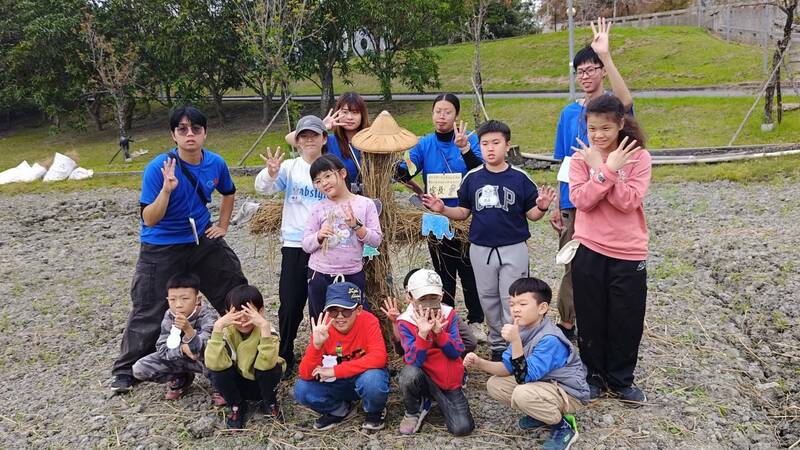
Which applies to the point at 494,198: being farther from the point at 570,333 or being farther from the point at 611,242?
the point at 570,333

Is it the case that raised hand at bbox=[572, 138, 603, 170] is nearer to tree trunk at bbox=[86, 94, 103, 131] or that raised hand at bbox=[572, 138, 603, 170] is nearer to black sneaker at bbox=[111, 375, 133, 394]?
black sneaker at bbox=[111, 375, 133, 394]

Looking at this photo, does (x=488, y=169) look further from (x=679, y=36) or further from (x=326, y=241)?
(x=679, y=36)

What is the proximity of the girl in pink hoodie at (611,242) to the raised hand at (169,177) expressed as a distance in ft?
8.34

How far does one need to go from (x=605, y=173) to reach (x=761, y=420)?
198 cm

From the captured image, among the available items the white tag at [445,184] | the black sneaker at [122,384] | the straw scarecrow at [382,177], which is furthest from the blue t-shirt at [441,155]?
the black sneaker at [122,384]

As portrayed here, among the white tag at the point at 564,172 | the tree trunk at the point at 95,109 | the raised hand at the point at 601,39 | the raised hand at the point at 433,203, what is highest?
the tree trunk at the point at 95,109

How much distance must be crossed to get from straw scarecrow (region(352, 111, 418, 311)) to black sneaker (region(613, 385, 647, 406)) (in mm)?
1684

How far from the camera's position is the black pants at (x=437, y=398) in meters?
3.61

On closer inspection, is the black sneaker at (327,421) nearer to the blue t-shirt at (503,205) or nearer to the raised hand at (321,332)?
the raised hand at (321,332)

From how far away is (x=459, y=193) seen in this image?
4195 millimetres

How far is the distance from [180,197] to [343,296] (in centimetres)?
153

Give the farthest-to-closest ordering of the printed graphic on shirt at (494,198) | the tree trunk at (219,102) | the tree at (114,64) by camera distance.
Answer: the tree trunk at (219,102) < the tree at (114,64) < the printed graphic on shirt at (494,198)

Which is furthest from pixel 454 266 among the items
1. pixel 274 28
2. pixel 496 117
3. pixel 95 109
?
pixel 95 109

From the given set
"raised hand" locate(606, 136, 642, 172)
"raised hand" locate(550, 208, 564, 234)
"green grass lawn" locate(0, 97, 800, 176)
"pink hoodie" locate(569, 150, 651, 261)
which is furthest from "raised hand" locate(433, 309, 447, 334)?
"green grass lawn" locate(0, 97, 800, 176)
